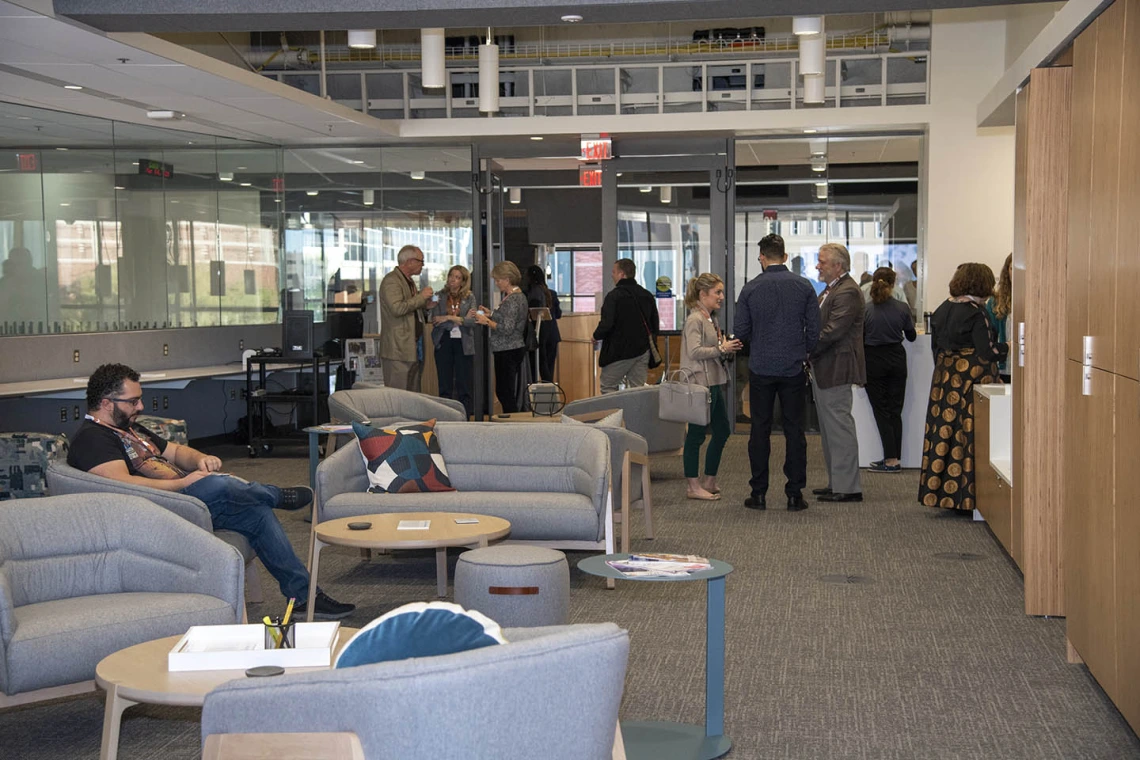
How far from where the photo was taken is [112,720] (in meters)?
3.29

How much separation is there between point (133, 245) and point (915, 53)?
753 cm

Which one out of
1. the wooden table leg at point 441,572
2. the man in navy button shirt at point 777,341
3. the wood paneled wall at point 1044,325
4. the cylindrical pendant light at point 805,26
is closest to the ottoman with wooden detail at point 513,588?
the wooden table leg at point 441,572

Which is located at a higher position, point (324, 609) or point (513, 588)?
point (513, 588)

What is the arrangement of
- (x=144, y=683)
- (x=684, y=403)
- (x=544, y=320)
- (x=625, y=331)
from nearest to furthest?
(x=144, y=683), (x=684, y=403), (x=625, y=331), (x=544, y=320)

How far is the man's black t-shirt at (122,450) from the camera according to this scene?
5.29 metres

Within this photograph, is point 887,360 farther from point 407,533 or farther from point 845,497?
point 407,533

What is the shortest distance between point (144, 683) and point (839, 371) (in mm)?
6279

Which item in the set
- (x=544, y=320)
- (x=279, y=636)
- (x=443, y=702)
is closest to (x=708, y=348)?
(x=544, y=320)

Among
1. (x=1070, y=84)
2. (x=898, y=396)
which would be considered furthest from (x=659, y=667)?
(x=898, y=396)

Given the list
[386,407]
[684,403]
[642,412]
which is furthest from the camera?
[642,412]

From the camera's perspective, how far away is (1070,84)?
5633 mm

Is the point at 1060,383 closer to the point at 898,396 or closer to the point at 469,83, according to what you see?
the point at 898,396

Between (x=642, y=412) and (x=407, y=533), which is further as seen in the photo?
(x=642, y=412)

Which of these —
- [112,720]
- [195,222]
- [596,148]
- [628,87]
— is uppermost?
[628,87]
